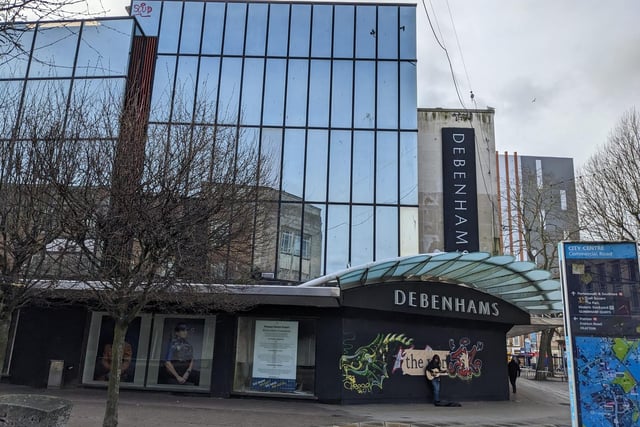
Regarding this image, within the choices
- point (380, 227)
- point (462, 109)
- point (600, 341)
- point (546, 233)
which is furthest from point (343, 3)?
point (600, 341)

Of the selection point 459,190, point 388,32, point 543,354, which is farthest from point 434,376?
point 543,354

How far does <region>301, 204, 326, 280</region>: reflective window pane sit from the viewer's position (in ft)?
67.0

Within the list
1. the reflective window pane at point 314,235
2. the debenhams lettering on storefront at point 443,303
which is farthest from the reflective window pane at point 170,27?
the debenhams lettering on storefront at point 443,303

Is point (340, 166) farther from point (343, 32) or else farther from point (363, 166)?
point (343, 32)

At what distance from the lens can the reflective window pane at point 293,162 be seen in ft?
69.8

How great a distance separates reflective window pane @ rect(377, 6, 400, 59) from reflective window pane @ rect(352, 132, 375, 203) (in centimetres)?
416

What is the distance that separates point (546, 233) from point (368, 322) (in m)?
18.7

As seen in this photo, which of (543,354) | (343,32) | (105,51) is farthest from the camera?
(543,354)

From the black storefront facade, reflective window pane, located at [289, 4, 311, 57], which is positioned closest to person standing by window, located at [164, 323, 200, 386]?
the black storefront facade

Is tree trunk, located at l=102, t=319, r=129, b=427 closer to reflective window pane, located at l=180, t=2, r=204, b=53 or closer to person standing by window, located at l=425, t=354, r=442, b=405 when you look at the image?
person standing by window, located at l=425, t=354, r=442, b=405

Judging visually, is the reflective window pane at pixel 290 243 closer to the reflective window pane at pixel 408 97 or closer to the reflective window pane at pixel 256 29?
the reflective window pane at pixel 408 97

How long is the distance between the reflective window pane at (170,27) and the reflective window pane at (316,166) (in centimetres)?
799

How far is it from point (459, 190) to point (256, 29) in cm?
1227

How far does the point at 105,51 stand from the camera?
72.5 ft
